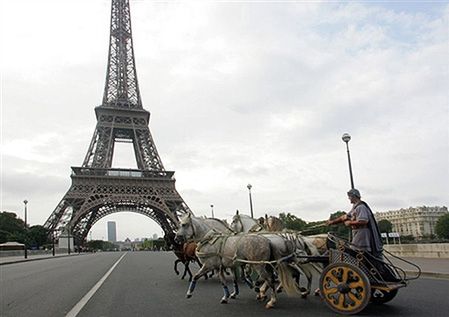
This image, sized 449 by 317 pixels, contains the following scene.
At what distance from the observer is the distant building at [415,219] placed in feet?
461

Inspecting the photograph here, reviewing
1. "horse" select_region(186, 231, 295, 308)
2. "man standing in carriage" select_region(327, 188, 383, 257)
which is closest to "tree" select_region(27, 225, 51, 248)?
"horse" select_region(186, 231, 295, 308)

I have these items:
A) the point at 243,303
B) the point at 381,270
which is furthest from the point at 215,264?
the point at 381,270

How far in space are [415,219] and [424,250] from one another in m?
135

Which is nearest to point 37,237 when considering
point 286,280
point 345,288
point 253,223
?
point 253,223

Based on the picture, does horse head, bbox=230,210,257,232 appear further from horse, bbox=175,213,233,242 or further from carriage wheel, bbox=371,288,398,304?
carriage wheel, bbox=371,288,398,304

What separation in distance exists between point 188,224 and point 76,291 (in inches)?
158

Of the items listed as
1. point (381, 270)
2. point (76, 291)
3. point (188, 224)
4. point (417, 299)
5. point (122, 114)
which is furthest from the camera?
point (122, 114)

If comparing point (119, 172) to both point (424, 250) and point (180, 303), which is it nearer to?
point (424, 250)

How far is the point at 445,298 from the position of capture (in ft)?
27.5

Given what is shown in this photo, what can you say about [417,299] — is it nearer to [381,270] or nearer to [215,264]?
[381,270]

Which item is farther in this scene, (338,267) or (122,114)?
(122,114)

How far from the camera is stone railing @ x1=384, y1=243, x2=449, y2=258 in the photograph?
1911 cm

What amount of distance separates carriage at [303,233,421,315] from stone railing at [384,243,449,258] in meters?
13.5

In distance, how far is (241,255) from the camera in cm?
824
